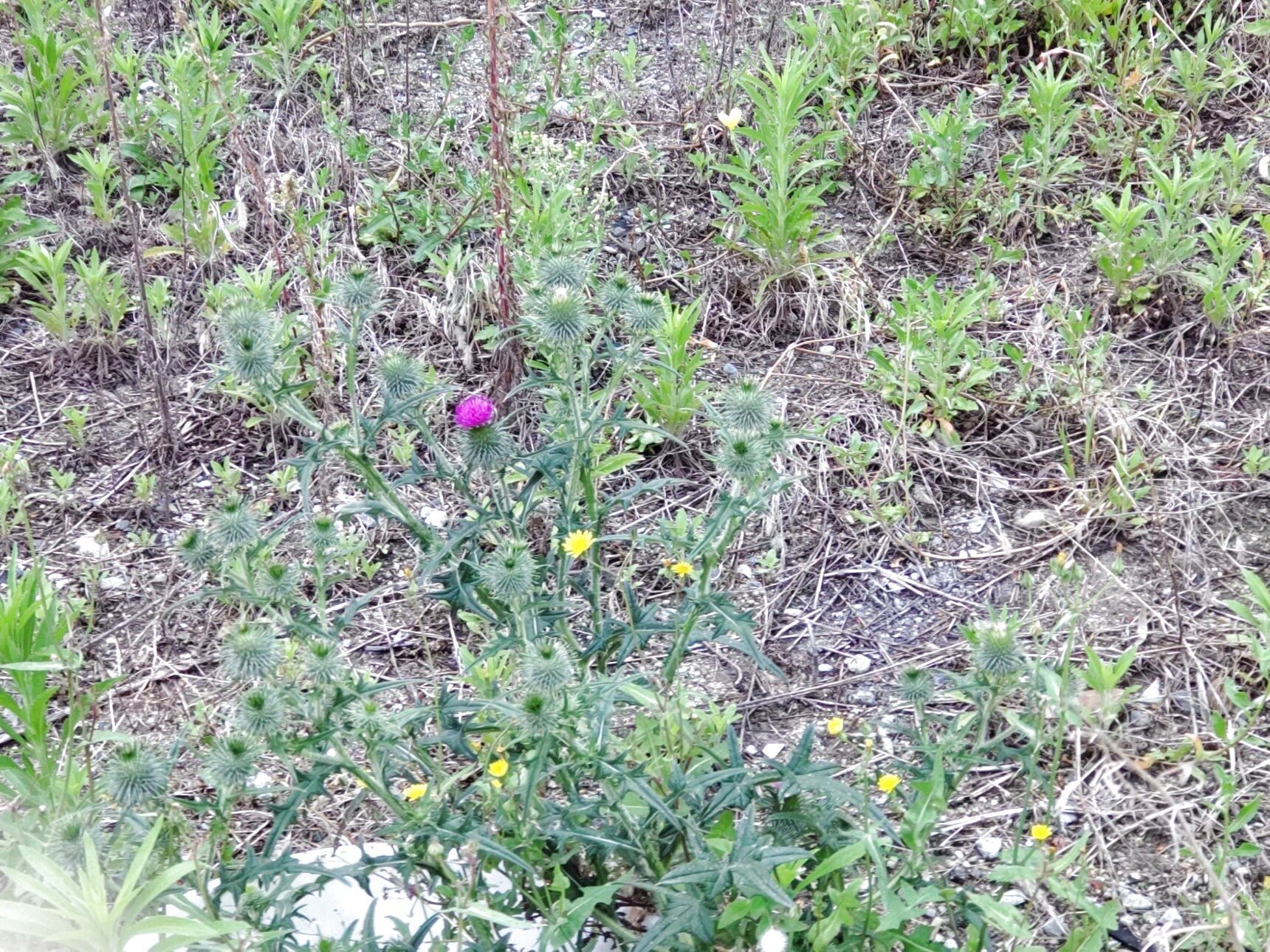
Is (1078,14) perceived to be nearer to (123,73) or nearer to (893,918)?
(123,73)

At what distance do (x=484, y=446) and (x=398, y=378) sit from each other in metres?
0.21

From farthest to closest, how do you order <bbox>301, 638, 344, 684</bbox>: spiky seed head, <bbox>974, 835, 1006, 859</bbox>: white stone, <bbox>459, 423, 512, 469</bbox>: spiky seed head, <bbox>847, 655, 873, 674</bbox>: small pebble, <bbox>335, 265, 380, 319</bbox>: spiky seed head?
1. <bbox>847, 655, 873, 674</bbox>: small pebble
2. <bbox>974, 835, 1006, 859</bbox>: white stone
3. <bbox>335, 265, 380, 319</bbox>: spiky seed head
4. <bbox>459, 423, 512, 469</bbox>: spiky seed head
5. <bbox>301, 638, 344, 684</bbox>: spiky seed head

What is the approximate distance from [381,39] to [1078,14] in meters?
2.69

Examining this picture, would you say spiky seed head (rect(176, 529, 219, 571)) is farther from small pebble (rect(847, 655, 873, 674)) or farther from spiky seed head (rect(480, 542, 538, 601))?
small pebble (rect(847, 655, 873, 674))

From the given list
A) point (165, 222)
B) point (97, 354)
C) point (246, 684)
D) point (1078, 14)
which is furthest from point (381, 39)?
point (246, 684)

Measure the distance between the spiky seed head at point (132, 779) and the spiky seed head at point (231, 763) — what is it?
0.08 meters

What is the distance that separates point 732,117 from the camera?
413 cm

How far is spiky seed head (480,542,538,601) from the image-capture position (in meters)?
2.16

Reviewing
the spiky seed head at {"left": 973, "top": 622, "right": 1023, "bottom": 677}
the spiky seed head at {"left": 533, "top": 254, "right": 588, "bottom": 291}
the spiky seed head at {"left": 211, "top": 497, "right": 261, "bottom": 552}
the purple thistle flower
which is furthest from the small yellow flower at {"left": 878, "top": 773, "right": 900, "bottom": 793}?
the spiky seed head at {"left": 211, "top": 497, "right": 261, "bottom": 552}

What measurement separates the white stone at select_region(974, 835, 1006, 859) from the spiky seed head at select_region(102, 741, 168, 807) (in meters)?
1.66

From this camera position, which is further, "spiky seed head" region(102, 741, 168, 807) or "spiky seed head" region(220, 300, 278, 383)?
"spiky seed head" region(220, 300, 278, 383)

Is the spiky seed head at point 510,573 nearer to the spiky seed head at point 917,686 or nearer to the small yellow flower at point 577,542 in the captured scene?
the small yellow flower at point 577,542

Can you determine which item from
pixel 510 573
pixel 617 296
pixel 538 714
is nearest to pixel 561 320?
pixel 617 296

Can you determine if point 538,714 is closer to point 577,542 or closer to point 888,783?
point 577,542
